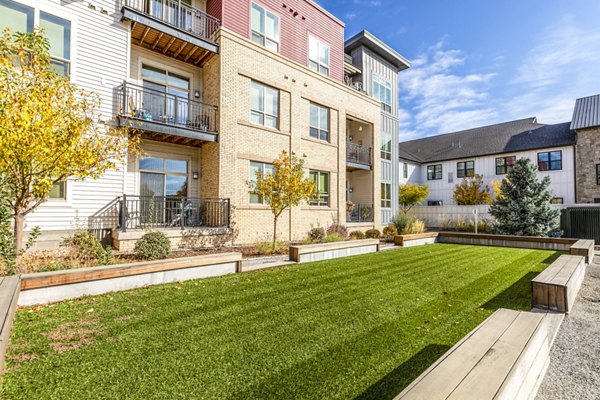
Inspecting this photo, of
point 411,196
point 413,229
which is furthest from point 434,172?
point 413,229

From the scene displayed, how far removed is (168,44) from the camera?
11.3 meters

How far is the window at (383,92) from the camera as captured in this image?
20.7 m

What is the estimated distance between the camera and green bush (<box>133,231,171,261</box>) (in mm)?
8227

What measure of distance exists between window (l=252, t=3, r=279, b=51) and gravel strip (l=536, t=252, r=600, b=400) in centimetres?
1440

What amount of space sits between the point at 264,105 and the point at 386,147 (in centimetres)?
1108

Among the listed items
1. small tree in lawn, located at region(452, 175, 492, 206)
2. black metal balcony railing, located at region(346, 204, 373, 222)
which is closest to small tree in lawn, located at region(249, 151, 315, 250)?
black metal balcony railing, located at region(346, 204, 373, 222)

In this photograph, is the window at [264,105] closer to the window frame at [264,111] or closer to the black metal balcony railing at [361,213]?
the window frame at [264,111]

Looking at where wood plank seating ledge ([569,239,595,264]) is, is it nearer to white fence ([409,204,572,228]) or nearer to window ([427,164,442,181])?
white fence ([409,204,572,228])

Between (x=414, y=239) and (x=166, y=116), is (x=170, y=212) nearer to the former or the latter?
(x=166, y=116)

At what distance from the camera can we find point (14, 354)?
307 cm

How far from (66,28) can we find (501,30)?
15519 millimetres

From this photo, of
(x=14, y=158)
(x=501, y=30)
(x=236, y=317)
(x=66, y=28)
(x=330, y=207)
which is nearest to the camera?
(x=236, y=317)

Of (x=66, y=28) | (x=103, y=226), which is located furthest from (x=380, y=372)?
(x=66, y=28)

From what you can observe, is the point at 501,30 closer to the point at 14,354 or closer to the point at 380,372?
the point at 380,372
